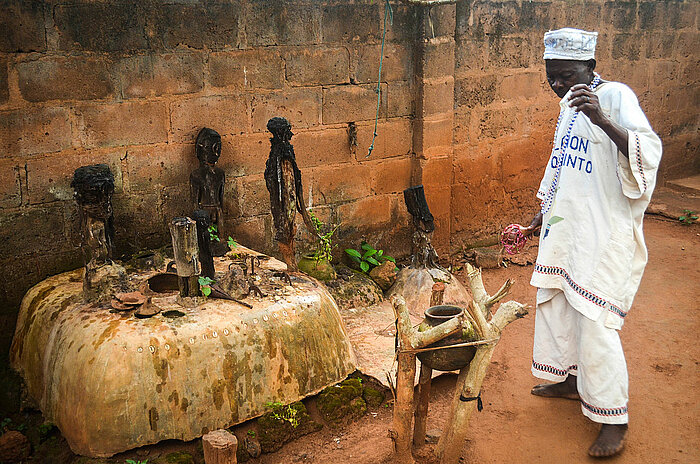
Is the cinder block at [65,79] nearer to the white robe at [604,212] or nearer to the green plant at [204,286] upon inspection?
the green plant at [204,286]

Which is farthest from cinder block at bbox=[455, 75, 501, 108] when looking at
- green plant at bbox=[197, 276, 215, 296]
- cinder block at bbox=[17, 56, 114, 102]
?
green plant at bbox=[197, 276, 215, 296]

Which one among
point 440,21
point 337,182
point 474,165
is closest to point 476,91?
point 474,165

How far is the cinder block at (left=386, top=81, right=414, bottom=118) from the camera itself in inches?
241

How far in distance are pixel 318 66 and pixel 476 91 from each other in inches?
72.1

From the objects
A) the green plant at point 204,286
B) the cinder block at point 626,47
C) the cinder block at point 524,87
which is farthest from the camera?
the cinder block at point 626,47

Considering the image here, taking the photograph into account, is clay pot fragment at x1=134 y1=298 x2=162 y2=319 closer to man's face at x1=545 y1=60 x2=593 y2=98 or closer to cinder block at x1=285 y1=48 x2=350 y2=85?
cinder block at x1=285 y1=48 x2=350 y2=85

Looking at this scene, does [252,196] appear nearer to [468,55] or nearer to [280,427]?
[280,427]

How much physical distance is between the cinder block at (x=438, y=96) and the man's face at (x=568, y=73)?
8.14 ft

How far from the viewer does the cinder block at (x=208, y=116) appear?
4988mm

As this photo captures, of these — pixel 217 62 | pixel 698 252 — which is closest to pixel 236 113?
pixel 217 62

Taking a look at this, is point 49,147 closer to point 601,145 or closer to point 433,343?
point 433,343

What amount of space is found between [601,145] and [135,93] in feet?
10.1

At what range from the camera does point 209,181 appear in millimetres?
4965

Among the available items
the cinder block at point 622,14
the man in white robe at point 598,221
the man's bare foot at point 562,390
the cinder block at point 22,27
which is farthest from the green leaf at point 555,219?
the cinder block at point 622,14
